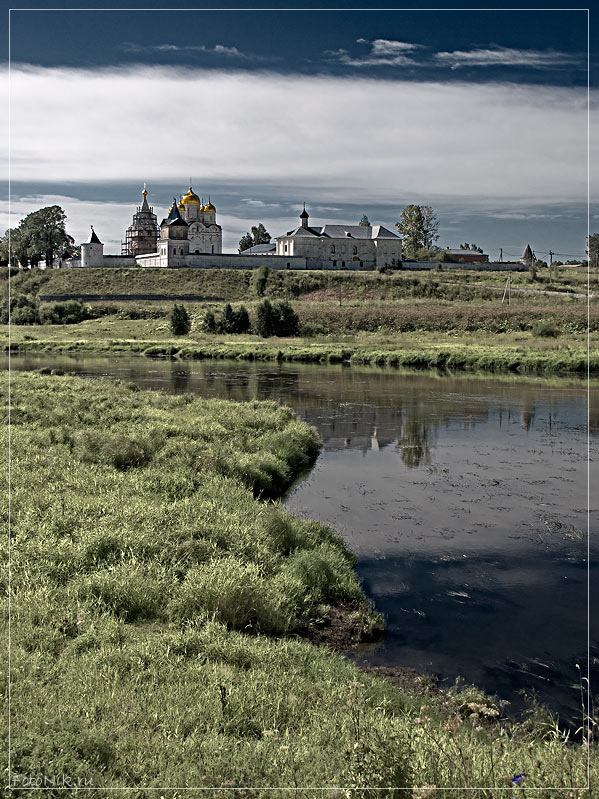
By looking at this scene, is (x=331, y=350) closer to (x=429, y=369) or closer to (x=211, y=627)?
(x=429, y=369)

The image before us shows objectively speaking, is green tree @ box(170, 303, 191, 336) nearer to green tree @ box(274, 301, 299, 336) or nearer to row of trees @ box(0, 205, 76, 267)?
green tree @ box(274, 301, 299, 336)

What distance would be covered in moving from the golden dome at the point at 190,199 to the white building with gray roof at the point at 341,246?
1336cm

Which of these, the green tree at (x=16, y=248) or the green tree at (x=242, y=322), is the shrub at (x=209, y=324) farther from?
the green tree at (x=16, y=248)

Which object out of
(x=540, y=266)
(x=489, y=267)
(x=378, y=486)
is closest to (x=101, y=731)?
(x=378, y=486)

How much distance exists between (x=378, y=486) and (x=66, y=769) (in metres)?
10.6

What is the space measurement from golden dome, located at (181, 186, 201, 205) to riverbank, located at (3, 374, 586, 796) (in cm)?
9646

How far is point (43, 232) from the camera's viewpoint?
101812 mm

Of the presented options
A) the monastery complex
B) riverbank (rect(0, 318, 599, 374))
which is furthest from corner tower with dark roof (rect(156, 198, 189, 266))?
riverbank (rect(0, 318, 599, 374))

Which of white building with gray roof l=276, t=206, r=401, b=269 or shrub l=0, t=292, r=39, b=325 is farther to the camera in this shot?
white building with gray roof l=276, t=206, r=401, b=269

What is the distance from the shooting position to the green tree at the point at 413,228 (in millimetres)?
113500

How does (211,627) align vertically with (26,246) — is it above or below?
below

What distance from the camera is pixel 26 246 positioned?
101750 mm

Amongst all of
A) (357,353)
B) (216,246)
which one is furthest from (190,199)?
(357,353)

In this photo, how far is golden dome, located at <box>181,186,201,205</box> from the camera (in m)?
104
